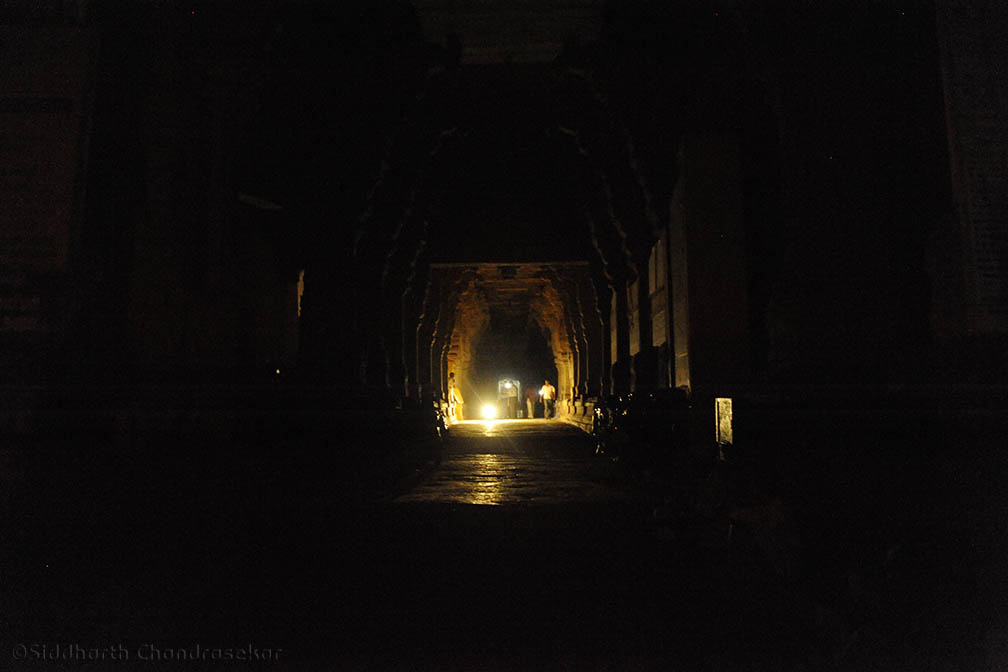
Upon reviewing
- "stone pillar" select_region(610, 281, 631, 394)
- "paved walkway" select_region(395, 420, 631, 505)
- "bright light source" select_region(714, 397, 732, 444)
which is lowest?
"paved walkway" select_region(395, 420, 631, 505)

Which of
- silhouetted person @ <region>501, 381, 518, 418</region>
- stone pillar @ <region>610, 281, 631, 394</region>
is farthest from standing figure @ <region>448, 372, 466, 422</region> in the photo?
stone pillar @ <region>610, 281, 631, 394</region>

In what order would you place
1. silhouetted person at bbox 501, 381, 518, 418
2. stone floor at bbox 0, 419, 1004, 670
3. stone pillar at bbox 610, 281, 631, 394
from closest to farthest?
stone floor at bbox 0, 419, 1004, 670 → stone pillar at bbox 610, 281, 631, 394 → silhouetted person at bbox 501, 381, 518, 418

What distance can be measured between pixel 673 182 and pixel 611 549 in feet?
18.7

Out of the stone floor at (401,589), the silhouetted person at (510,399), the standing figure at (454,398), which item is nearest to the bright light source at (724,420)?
the stone floor at (401,589)

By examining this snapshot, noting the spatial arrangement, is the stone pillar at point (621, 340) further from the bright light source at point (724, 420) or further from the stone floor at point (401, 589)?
the stone floor at point (401, 589)

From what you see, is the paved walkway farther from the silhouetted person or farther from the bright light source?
the silhouetted person

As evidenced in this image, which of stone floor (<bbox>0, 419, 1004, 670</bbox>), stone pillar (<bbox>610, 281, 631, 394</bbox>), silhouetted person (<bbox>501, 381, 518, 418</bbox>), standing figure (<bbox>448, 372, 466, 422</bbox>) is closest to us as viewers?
stone floor (<bbox>0, 419, 1004, 670</bbox>)

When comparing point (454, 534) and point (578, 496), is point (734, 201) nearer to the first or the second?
point (578, 496)

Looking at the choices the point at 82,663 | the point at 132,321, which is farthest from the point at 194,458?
the point at 132,321

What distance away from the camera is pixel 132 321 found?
622cm

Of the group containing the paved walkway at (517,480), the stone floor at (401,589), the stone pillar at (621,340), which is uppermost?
the stone pillar at (621,340)

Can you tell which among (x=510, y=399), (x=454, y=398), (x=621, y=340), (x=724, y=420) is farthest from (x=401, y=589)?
(x=510, y=399)

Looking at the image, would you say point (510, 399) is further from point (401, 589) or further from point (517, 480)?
point (401, 589)

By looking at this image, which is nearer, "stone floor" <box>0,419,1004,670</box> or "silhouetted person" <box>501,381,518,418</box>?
"stone floor" <box>0,419,1004,670</box>
